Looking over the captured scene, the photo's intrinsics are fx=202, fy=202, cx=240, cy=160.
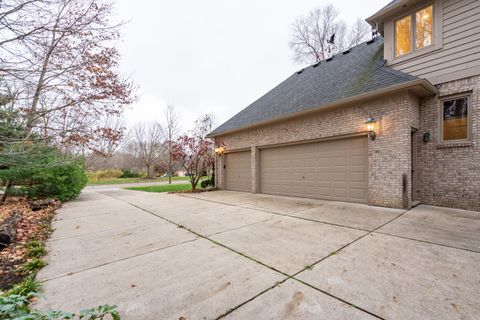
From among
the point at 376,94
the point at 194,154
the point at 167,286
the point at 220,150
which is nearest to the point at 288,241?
the point at 167,286

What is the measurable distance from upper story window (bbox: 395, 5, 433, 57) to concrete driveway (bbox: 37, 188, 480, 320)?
4.98 metres

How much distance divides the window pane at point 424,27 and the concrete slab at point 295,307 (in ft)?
25.2

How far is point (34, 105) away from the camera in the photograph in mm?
4695

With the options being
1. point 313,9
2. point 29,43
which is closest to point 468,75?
point 29,43

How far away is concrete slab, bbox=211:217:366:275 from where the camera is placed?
2.65 metres

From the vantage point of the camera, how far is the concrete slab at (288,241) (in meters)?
2.65

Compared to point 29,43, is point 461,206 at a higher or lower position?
lower

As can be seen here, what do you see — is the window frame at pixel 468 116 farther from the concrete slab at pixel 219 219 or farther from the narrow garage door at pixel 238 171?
the narrow garage door at pixel 238 171

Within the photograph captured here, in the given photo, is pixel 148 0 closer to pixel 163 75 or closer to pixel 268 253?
pixel 268 253

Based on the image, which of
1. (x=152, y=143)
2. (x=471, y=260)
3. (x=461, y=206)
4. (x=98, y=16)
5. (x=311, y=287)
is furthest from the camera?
(x=152, y=143)

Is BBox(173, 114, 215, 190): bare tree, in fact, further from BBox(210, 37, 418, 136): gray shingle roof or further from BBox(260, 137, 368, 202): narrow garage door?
→ BBox(260, 137, 368, 202): narrow garage door

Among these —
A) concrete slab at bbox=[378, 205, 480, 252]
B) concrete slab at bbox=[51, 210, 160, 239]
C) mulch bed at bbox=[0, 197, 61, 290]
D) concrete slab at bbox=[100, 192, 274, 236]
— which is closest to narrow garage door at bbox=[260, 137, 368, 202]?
concrete slab at bbox=[378, 205, 480, 252]

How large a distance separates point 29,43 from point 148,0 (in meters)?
3.94

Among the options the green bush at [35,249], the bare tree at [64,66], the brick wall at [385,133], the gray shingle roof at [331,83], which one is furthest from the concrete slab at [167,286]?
the gray shingle roof at [331,83]
